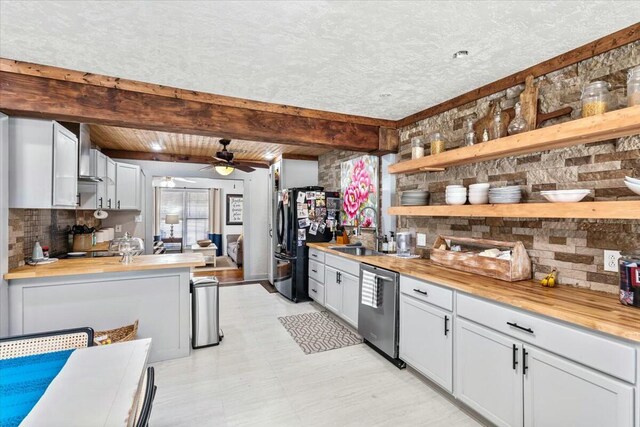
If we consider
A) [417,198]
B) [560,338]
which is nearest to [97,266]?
[417,198]

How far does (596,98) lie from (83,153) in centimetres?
453

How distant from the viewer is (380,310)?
311cm

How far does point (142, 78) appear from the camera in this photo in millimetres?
2611

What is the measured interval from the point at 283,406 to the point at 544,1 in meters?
2.96

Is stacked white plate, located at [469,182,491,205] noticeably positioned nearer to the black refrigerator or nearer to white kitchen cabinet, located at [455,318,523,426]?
white kitchen cabinet, located at [455,318,523,426]

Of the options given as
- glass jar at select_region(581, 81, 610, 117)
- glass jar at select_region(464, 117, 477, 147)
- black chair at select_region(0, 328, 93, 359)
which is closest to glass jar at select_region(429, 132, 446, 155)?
glass jar at select_region(464, 117, 477, 147)

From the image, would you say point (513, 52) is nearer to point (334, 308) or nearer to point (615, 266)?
point (615, 266)

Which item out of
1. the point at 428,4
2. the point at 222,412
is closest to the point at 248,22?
the point at 428,4

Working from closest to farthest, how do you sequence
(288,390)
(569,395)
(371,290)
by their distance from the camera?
(569,395)
(288,390)
(371,290)

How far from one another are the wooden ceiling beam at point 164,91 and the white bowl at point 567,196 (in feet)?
7.09

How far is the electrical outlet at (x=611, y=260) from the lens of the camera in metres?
1.91

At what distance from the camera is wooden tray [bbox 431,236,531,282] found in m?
2.34

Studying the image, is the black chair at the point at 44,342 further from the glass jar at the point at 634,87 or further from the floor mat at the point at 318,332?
the glass jar at the point at 634,87

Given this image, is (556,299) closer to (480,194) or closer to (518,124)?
(480,194)
